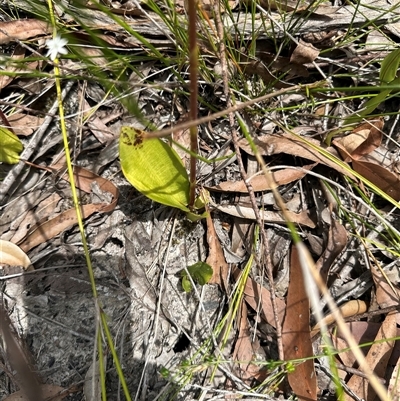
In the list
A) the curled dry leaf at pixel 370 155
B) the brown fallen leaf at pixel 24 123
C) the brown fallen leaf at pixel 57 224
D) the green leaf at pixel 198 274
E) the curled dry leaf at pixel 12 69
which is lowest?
the green leaf at pixel 198 274

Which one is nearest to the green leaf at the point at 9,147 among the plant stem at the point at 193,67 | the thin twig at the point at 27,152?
the thin twig at the point at 27,152

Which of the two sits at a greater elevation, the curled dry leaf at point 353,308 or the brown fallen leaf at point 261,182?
the brown fallen leaf at point 261,182

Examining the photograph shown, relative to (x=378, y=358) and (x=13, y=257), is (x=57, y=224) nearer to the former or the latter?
(x=13, y=257)

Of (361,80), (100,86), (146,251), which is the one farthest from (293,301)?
(100,86)

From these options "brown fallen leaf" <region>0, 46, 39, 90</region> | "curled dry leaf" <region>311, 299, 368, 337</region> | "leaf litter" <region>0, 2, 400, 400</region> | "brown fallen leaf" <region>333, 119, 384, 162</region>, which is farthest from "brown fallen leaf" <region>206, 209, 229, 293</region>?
"brown fallen leaf" <region>0, 46, 39, 90</region>

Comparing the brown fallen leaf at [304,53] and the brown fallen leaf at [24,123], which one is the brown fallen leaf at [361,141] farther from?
the brown fallen leaf at [24,123]

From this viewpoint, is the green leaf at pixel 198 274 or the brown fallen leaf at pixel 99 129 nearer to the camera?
the green leaf at pixel 198 274

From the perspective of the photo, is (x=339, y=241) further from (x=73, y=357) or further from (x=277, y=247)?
(x=73, y=357)
